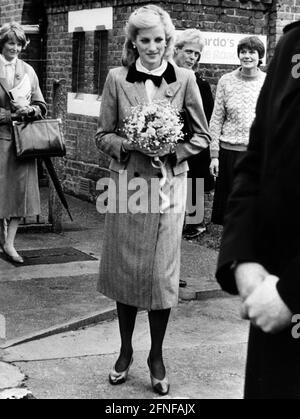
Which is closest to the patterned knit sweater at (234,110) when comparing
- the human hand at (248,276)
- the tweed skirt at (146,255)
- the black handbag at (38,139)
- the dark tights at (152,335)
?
the black handbag at (38,139)

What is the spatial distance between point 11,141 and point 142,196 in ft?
11.3

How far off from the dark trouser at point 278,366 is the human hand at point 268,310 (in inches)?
4.3

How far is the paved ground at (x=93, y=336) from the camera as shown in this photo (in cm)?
492

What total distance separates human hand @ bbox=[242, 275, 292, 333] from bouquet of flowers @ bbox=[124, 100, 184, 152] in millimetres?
2662

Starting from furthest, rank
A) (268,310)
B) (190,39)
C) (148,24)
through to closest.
Answer: (190,39), (148,24), (268,310)

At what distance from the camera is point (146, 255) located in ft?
15.8

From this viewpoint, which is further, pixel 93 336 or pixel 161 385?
pixel 93 336

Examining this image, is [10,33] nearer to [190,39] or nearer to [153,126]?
[190,39]

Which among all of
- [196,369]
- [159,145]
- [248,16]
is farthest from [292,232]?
[248,16]

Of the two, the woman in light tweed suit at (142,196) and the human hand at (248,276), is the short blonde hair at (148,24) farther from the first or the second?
the human hand at (248,276)

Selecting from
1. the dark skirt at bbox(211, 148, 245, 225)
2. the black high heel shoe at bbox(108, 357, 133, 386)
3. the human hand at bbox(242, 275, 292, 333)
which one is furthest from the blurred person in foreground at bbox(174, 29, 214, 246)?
the human hand at bbox(242, 275, 292, 333)

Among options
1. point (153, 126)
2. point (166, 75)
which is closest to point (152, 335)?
point (153, 126)

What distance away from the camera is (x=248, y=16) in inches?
416

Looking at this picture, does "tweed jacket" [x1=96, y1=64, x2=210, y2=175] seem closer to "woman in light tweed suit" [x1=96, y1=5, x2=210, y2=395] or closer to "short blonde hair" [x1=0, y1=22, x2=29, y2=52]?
"woman in light tweed suit" [x1=96, y1=5, x2=210, y2=395]
